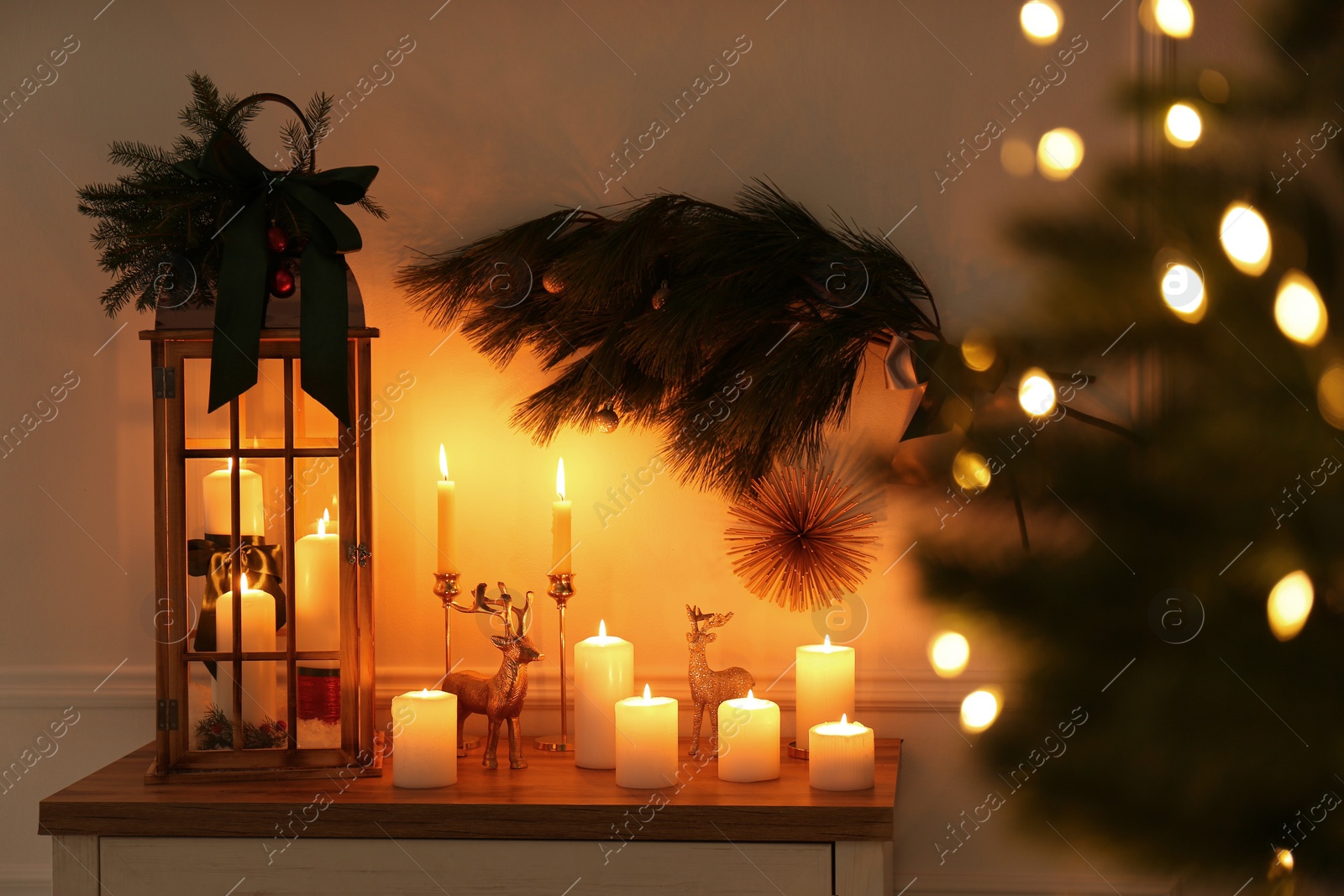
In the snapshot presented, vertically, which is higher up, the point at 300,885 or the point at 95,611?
the point at 95,611

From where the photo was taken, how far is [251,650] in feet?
3.62

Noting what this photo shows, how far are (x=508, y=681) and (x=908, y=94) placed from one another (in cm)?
83

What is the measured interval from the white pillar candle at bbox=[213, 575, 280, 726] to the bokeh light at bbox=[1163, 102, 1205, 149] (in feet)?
3.27

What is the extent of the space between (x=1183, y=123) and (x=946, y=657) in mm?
1065

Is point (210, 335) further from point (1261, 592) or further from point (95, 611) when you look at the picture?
point (1261, 592)

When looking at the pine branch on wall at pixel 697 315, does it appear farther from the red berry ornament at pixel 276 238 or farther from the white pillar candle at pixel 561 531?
the red berry ornament at pixel 276 238

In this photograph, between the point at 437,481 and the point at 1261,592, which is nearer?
the point at 1261,592

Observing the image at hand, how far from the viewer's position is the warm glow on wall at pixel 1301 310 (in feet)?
1.01

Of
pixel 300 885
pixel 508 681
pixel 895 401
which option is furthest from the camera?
pixel 895 401

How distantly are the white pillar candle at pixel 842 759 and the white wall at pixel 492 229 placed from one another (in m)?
0.25

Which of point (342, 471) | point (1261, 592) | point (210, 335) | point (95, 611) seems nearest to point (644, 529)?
point (342, 471)

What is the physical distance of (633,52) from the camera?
4.39ft

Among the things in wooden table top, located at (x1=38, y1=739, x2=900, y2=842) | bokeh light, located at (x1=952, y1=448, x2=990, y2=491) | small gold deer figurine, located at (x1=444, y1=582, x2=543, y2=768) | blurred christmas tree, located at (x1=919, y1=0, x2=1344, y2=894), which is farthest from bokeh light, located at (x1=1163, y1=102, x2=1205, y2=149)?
small gold deer figurine, located at (x1=444, y1=582, x2=543, y2=768)

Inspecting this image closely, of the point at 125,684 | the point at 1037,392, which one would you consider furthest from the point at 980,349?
the point at 125,684
